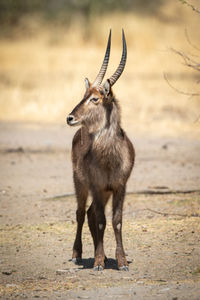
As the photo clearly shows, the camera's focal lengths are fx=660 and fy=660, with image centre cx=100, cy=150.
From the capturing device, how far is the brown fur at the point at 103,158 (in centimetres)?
668

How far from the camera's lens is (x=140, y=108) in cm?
1973

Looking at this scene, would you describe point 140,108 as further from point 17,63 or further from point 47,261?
point 47,261

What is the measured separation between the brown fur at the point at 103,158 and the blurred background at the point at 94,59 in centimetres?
848

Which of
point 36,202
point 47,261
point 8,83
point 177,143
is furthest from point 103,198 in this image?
point 8,83

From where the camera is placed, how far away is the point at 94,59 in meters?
24.2

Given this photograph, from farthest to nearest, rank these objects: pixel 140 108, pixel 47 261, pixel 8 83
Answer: pixel 8 83 < pixel 140 108 < pixel 47 261

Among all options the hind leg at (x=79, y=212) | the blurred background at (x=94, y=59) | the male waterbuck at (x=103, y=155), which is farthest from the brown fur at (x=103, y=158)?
the blurred background at (x=94, y=59)

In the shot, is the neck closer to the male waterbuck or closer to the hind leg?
the male waterbuck

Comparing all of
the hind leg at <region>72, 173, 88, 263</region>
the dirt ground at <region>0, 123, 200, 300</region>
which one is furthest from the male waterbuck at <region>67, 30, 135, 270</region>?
the dirt ground at <region>0, 123, 200, 300</region>

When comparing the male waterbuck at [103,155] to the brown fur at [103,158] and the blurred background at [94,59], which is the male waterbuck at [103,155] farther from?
the blurred background at [94,59]

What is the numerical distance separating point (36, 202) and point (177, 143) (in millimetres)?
6722

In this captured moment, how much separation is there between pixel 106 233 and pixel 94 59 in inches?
654

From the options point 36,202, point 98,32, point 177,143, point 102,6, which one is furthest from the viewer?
point 102,6

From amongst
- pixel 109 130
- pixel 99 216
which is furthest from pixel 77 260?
pixel 109 130
